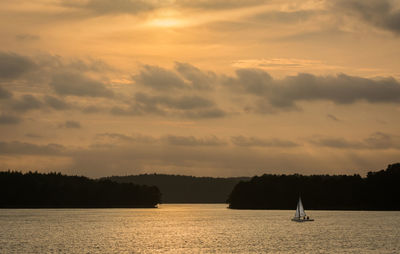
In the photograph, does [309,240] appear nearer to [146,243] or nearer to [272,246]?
[272,246]

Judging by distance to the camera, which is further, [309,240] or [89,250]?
[309,240]

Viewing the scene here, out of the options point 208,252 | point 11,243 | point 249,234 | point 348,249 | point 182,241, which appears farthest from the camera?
point 249,234

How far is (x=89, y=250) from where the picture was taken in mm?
112875

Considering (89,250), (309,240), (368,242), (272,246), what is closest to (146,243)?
(89,250)

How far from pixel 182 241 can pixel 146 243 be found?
9.07 m

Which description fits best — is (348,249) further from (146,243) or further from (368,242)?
(146,243)

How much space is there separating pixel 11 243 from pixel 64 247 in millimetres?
14380

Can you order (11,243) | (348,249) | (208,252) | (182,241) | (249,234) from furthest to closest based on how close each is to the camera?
(249,234)
(182,241)
(11,243)
(348,249)
(208,252)

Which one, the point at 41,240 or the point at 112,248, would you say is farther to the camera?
the point at 41,240

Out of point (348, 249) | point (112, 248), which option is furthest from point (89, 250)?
point (348, 249)

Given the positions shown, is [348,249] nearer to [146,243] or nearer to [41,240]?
[146,243]

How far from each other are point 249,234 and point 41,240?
173 ft

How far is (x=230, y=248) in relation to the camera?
11744 centimetres

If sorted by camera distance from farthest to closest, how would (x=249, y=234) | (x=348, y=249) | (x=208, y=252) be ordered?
(x=249, y=234) → (x=348, y=249) → (x=208, y=252)
